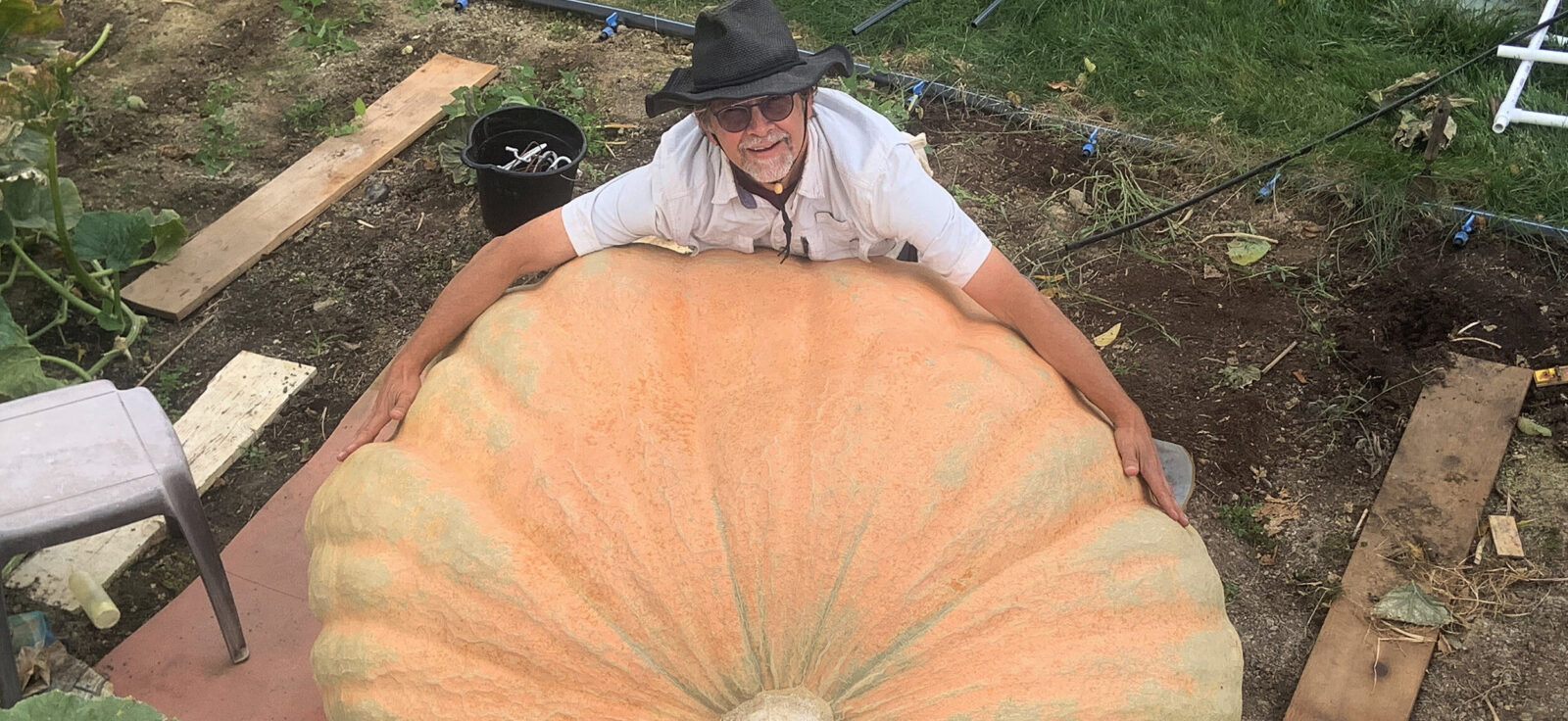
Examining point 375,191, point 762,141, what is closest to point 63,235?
point 375,191

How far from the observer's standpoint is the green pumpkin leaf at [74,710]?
211cm

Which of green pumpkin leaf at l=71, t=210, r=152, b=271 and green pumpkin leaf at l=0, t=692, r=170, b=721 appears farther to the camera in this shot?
green pumpkin leaf at l=71, t=210, r=152, b=271

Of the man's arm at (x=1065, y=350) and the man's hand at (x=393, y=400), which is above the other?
the man's arm at (x=1065, y=350)

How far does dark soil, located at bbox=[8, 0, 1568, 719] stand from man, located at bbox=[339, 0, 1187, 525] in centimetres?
117

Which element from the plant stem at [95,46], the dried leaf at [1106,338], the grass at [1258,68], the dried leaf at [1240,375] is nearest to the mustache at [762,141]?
the dried leaf at [1106,338]

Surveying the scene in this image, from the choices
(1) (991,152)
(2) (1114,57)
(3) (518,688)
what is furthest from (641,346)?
(2) (1114,57)

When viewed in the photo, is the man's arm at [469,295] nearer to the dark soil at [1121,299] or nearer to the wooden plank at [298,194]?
the dark soil at [1121,299]

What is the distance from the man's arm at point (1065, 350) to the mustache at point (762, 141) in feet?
1.72

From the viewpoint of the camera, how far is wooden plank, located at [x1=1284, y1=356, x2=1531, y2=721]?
10.9 ft

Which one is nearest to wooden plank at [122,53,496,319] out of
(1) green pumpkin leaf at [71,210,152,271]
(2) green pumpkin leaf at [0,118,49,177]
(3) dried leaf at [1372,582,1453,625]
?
(1) green pumpkin leaf at [71,210,152,271]

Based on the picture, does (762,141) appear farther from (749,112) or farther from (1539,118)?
(1539,118)

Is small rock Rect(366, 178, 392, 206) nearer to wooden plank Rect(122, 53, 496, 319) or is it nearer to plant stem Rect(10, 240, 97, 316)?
wooden plank Rect(122, 53, 496, 319)

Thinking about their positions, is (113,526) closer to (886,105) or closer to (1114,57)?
(886,105)

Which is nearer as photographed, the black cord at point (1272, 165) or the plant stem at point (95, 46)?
the black cord at point (1272, 165)
